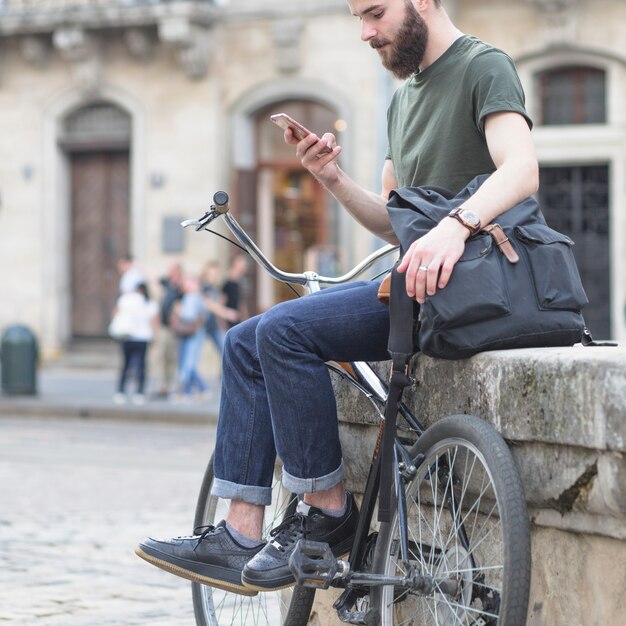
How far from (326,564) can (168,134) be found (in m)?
19.3

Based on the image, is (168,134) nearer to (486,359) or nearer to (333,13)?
(333,13)

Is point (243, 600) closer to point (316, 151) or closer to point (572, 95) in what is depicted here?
point (316, 151)

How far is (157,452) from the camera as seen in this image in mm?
12523

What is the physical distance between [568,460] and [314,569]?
28.3 inches

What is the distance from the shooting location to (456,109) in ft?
11.6

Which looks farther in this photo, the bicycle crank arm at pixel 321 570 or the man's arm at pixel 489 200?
the bicycle crank arm at pixel 321 570

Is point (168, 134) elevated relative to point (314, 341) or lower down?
elevated

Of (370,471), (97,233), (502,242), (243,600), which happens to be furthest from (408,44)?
(97,233)

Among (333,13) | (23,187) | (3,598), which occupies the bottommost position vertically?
(3,598)

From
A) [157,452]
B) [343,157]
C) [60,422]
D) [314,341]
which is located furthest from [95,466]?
[343,157]

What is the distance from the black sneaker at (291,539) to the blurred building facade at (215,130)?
52.1 feet

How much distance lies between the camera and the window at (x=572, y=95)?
65.5 ft

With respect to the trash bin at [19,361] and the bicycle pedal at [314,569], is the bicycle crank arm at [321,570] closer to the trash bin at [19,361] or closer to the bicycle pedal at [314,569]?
the bicycle pedal at [314,569]

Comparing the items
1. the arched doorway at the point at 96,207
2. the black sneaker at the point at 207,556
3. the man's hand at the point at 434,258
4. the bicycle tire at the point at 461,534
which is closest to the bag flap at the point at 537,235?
the man's hand at the point at 434,258
